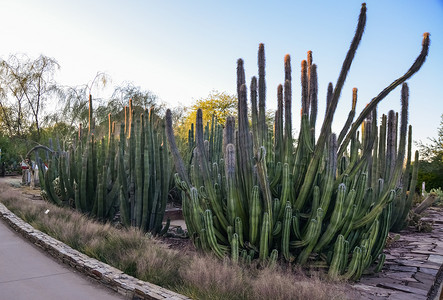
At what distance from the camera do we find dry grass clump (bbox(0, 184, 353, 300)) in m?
3.73

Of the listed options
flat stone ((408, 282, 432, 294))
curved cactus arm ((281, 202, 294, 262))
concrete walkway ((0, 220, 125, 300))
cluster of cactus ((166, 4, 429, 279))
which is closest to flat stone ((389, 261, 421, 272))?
cluster of cactus ((166, 4, 429, 279))

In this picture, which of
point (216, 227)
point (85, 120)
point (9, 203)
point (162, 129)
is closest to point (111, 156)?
point (162, 129)

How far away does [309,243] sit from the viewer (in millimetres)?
4871

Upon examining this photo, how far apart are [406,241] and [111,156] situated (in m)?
6.02

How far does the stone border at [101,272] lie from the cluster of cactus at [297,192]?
1112mm

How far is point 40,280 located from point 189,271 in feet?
5.98

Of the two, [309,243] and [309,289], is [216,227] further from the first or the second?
[309,289]

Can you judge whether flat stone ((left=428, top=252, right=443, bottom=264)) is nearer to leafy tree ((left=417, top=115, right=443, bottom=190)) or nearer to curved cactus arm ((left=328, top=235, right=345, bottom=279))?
curved cactus arm ((left=328, top=235, right=345, bottom=279))

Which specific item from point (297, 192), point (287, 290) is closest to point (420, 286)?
point (297, 192)

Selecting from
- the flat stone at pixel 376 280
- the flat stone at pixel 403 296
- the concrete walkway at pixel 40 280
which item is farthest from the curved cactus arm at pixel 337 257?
the concrete walkway at pixel 40 280

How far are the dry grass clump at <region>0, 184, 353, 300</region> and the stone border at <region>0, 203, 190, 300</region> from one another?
0.14 metres

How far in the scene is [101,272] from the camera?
15.3 ft

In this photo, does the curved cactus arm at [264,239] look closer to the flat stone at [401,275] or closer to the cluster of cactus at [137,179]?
the flat stone at [401,275]

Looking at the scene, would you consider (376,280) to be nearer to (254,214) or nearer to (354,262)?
(354,262)
